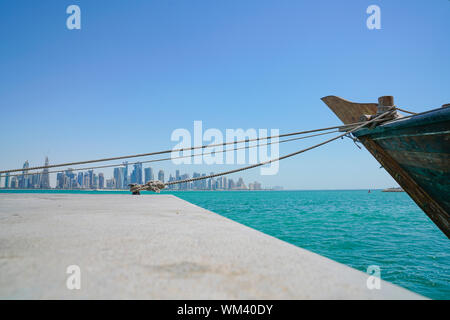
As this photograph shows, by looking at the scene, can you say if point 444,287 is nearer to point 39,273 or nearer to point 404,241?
point 404,241

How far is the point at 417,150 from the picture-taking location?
13.4 feet

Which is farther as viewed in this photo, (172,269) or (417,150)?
(417,150)

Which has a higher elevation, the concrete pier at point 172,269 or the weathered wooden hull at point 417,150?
the weathered wooden hull at point 417,150

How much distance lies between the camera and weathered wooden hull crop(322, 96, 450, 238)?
12.0ft

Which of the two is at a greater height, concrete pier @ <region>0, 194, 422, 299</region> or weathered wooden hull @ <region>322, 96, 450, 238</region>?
weathered wooden hull @ <region>322, 96, 450, 238</region>

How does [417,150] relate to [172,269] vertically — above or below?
above

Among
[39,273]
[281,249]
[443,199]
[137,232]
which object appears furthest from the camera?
[443,199]

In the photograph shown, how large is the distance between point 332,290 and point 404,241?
12.5m

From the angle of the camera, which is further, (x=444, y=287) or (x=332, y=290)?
(x=444, y=287)

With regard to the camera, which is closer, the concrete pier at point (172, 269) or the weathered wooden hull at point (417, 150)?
the concrete pier at point (172, 269)

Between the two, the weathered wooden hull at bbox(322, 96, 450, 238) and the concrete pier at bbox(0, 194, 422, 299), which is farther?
the weathered wooden hull at bbox(322, 96, 450, 238)

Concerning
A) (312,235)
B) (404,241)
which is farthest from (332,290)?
(404,241)

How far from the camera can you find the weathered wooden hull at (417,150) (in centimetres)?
365
